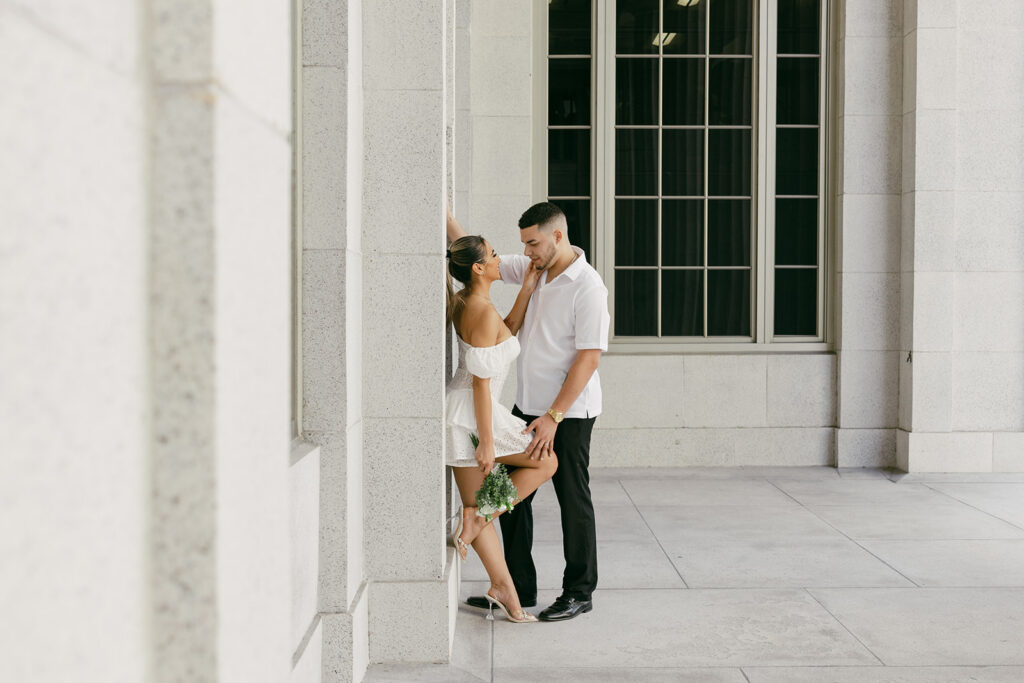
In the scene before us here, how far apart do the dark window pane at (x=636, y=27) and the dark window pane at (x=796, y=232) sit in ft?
6.97

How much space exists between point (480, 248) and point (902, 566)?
3.46 metres

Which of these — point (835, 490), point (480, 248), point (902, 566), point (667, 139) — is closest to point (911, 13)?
point (667, 139)

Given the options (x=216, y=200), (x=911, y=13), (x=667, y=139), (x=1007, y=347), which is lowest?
(x=1007, y=347)

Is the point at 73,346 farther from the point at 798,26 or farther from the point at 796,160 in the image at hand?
the point at 798,26

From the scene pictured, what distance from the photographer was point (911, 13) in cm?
928

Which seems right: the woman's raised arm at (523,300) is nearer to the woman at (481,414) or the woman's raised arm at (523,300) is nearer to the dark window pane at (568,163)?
the woman at (481,414)

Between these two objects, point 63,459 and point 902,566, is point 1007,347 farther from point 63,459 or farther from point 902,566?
point 63,459

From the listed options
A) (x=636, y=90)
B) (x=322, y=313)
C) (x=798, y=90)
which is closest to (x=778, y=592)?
(x=322, y=313)

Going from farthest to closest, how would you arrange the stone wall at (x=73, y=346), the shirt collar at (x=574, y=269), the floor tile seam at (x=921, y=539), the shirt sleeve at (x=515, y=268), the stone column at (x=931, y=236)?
the stone column at (x=931, y=236) → the floor tile seam at (x=921, y=539) → the shirt sleeve at (x=515, y=268) → the shirt collar at (x=574, y=269) → the stone wall at (x=73, y=346)

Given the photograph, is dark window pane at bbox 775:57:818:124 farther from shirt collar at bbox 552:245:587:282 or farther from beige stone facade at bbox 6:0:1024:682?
shirt collar at bbox 552:245:587:282

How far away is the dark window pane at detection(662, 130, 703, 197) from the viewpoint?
9.97m

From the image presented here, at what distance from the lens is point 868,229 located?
9.59 m

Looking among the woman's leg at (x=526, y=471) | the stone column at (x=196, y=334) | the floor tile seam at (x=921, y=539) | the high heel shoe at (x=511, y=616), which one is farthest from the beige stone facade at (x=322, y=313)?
the floor tile seam at (x=921, y=539)

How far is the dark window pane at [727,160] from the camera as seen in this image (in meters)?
9.98
